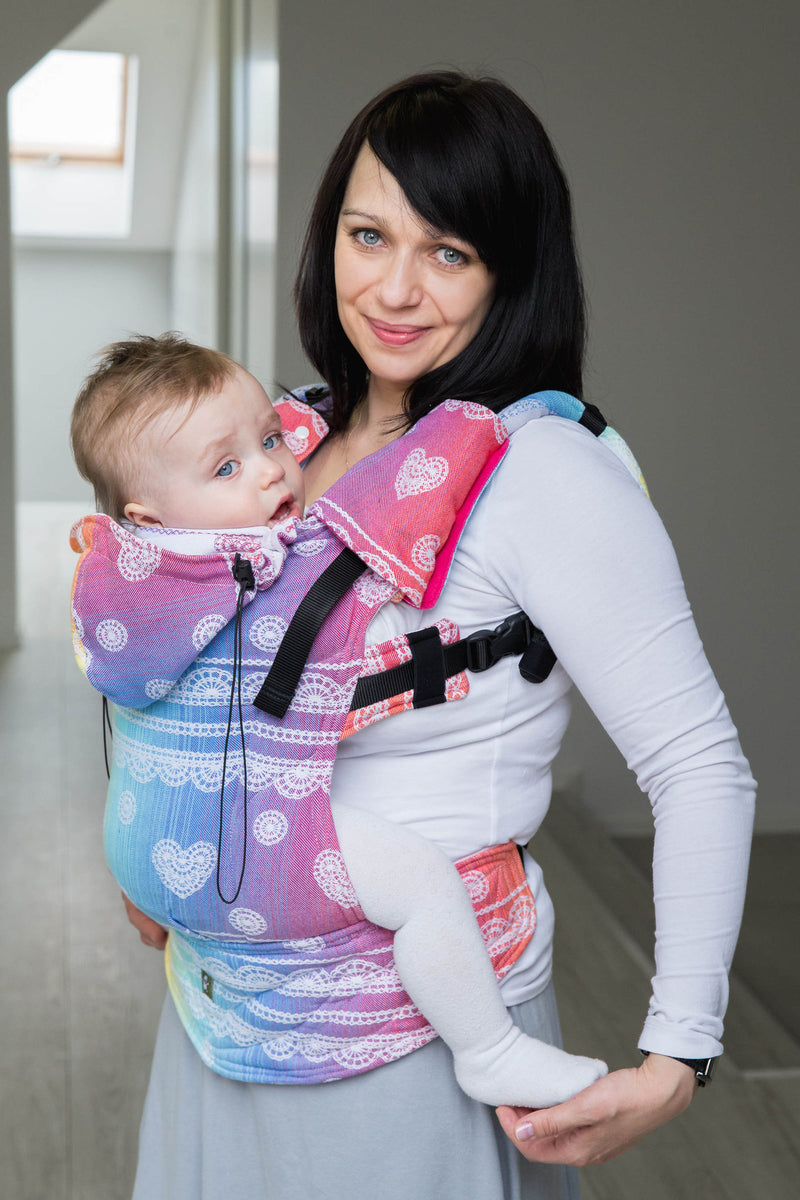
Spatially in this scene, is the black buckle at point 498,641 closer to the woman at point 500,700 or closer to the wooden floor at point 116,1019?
the woman at point 500,700

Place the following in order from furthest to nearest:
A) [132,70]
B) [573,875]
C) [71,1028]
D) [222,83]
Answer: [132,70], [222,83], [573,875], [71,1028]

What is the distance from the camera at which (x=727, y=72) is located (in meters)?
3.46

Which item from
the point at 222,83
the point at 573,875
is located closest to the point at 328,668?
the point at 573,875

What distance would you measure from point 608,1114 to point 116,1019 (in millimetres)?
1820

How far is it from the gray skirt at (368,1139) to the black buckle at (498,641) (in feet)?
1.02

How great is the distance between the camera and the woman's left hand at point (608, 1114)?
903mm

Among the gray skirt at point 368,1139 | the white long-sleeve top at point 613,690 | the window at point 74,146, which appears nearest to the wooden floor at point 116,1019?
the gray skirt at point 368,1139

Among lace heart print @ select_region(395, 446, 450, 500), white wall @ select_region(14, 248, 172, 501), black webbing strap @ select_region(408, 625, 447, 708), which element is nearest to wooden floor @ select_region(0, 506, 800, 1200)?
black webbing strap @ select_region(408, 625, 447, 708)

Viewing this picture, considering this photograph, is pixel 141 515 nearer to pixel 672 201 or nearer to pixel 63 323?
pixel 672 201

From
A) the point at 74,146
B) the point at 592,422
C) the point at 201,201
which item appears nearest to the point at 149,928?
the point at 592,422

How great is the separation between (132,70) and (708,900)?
691 cm

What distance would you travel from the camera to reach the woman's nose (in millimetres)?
1042

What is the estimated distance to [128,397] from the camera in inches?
40.2

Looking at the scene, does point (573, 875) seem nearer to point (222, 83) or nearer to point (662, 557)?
point (662, 557)
